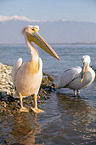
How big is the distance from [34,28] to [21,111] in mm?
1998

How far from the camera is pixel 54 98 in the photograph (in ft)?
20.1

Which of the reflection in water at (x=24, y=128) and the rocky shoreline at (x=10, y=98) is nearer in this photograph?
the reflection in water at (x=24, y=128)

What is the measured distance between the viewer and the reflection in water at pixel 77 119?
3596 mm

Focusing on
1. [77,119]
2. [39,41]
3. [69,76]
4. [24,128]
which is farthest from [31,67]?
[69,76]

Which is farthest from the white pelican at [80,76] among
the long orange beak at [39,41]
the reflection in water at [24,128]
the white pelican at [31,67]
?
the long orange beak at [39,41]

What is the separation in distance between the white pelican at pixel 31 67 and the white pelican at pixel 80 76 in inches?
76.5

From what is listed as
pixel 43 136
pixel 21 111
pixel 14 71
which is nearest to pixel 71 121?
pixel 43 136

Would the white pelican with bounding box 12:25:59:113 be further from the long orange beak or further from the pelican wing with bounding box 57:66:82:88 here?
the pelican wing with bounding box 57:66:82:88

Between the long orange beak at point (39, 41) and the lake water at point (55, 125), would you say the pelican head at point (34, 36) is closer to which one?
the long orange beak at point (39, 41)

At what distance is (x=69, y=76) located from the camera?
6359 mm

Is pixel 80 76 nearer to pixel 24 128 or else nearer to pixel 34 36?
pixel 34 36

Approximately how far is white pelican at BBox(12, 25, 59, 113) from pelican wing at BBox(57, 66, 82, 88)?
6.32ft

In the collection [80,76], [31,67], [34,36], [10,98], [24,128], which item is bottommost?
[24,128]

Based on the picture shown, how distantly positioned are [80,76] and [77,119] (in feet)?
6.82
